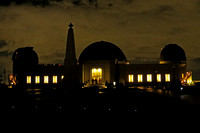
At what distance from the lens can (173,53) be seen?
4503 cm

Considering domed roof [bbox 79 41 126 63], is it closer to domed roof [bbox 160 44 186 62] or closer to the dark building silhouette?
the dark building silhouette

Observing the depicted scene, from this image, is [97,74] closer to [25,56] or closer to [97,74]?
[97,74]

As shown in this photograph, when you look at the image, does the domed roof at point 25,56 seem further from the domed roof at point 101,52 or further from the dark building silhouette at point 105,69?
the domed roof at point 101,52

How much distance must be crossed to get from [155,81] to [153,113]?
1296 inches

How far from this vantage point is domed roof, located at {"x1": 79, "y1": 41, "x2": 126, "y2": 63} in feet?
137

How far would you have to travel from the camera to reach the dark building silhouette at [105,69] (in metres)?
41.7

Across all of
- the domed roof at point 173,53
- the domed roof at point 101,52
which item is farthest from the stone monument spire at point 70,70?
the domed roof at point 173,53

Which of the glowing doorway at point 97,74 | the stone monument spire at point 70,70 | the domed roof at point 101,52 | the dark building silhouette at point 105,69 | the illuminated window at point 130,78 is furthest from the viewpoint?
the illuminated window at point 130,78

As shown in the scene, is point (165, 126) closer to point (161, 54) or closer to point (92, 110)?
point (92, 110)

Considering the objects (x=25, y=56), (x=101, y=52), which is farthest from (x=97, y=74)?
(x=25, y=56)

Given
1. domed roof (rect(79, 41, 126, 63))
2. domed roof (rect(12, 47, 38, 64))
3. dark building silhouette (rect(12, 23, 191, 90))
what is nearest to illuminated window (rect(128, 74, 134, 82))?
dark building silhouette (rect(12, 23, 191, 90))

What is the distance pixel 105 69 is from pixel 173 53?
45.3 ft

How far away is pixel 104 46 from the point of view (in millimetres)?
43000

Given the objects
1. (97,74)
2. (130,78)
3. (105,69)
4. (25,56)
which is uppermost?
(25,56)
